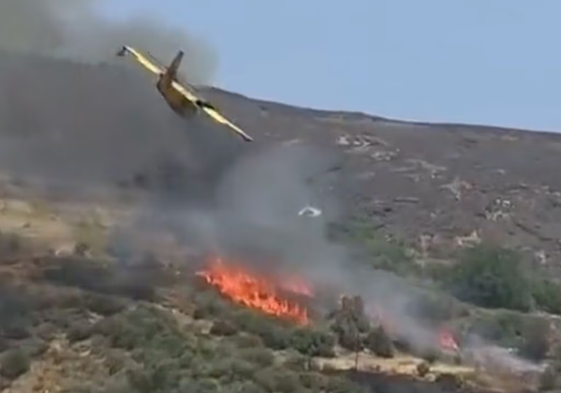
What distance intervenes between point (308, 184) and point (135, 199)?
12.9 m

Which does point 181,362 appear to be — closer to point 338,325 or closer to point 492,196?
point 338,325

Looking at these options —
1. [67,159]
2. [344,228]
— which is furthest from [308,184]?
[67,159]

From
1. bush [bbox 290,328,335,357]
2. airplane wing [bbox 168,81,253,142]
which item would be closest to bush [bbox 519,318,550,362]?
bush [bbox 290,328,335,357]

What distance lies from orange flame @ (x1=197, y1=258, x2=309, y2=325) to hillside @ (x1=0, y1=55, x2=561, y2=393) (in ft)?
0.44

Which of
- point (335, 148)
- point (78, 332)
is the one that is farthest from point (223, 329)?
point (335, 148)

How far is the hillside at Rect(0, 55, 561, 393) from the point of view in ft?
134

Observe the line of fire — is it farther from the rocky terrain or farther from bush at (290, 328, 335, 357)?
the rocky terrain

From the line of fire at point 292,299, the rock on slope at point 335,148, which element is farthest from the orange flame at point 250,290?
the rock on slope at point 335,148

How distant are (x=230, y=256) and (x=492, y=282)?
14.4 m

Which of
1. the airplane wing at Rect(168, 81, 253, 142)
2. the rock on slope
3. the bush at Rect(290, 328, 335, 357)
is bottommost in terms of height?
the bush at Rect(290, 328, 335, 357)

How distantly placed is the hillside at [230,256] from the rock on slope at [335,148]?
218 mm

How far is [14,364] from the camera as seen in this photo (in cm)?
3831

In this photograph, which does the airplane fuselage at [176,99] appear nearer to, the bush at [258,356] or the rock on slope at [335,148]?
the bush at [258,356]

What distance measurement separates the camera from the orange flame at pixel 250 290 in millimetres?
50500
